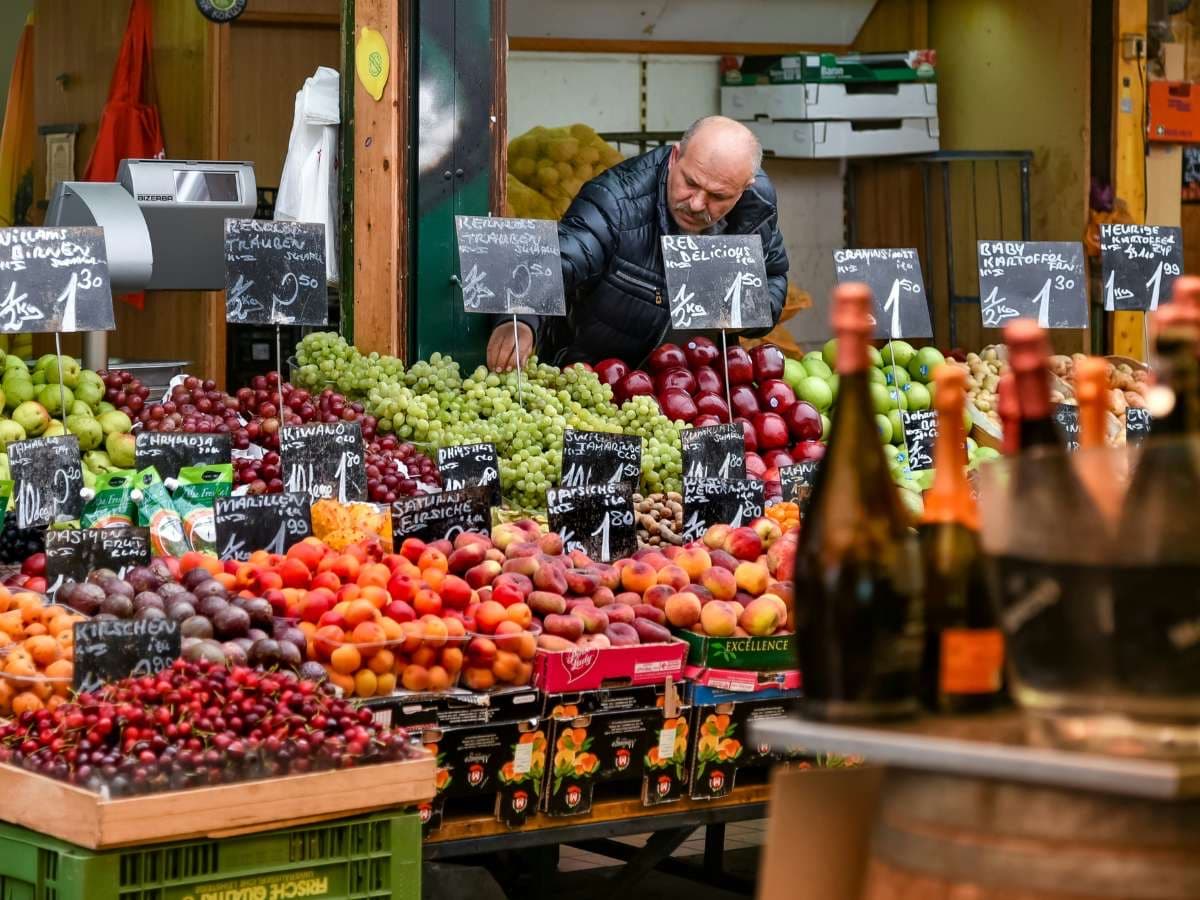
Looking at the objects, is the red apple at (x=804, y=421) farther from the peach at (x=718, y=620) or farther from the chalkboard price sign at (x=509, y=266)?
the peach at (x=718, y=620)

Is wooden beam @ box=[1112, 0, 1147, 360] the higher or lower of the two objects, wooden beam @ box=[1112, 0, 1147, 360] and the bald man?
the higher

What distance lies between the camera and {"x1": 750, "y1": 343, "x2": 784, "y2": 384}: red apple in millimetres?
5371

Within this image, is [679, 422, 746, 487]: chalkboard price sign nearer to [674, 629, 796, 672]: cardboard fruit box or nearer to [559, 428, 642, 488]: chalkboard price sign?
[559, 428, 642, 488]: chalkboard price sign

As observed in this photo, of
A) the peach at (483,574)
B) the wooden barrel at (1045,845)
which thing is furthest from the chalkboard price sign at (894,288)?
the wooden barrel at (1045,845)

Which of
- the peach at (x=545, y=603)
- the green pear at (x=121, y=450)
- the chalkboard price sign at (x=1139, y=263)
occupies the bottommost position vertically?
the peach at (x=545, y=603)

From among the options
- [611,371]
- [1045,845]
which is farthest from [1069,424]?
[1045,845]

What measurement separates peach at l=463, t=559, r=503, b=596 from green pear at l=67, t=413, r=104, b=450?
4.46 feet

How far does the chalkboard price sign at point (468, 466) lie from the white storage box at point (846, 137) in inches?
205

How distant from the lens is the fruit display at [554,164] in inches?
281

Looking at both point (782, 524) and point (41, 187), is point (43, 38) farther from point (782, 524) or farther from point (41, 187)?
point (782, 524)

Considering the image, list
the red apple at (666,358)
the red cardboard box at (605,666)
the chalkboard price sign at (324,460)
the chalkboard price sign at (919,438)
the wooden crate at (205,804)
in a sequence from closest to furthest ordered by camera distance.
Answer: the wooden crate at (205,804) < the red cardboard box at (605,666) < the chalkboard price sign at (324,460) < the chalkboard price sign at (919,438) < the red apple at (666,358)

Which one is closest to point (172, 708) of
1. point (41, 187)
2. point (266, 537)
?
point (266, 537)

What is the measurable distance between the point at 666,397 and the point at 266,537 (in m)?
1.85

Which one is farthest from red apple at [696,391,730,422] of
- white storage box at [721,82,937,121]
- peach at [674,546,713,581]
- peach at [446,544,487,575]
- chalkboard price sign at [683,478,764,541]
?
white storage box at [721,82,937,121]
